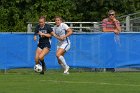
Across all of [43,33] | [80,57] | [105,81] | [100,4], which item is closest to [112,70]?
[80,57]

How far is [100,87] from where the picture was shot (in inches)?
543

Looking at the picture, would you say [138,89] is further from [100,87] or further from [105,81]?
[105,81]

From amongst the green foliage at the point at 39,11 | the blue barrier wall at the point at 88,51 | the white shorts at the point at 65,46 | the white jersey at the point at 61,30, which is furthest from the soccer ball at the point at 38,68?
the green foliage at the point at 39,11

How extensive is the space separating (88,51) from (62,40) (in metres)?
1.68

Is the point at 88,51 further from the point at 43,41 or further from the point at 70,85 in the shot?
the point at 70,85

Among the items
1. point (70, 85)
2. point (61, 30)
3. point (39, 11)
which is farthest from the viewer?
point (39, 11)

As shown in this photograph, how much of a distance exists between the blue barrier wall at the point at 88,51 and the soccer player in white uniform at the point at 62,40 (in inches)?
50.0

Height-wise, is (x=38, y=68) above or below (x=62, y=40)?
below

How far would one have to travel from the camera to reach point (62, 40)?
18672 millimetres

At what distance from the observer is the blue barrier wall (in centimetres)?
1983

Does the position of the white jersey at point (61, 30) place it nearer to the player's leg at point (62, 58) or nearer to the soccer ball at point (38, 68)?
the player's leg at point (62, 58)

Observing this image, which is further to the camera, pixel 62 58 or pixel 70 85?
pixel 62 58

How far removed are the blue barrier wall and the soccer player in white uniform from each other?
1.27 m

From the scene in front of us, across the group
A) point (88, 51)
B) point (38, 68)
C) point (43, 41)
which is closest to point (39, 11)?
point (88, 51)
